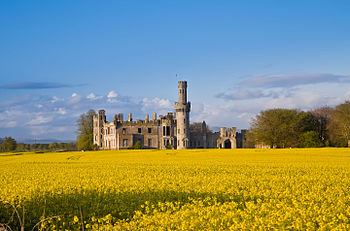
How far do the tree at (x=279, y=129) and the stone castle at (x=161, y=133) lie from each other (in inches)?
855

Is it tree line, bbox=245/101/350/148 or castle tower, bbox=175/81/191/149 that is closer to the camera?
tree line, bbox=245/101/350/148

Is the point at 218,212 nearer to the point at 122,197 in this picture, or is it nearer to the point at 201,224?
the point at 201,224

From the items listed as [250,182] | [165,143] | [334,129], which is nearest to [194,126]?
[165,143]

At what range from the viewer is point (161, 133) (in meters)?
106

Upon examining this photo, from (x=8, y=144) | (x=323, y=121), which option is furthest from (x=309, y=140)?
(x=8, y=144)

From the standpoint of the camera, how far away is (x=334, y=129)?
81125 millimetres

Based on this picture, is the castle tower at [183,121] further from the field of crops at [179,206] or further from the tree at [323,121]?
the field of crops at [179,206]

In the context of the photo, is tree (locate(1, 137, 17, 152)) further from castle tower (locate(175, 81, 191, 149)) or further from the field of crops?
the field of crops

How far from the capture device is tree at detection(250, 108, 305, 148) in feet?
274

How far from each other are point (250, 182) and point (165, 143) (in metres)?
87.6

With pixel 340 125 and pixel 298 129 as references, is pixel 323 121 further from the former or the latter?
pixel 340 125

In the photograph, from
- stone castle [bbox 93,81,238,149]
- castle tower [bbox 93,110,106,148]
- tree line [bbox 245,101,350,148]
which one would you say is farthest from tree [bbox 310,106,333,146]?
castle tower [bbox 93,110,106,148]

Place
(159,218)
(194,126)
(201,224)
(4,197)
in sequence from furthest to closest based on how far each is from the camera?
(194,126) → (4,197) → (159,218) → (201,224)

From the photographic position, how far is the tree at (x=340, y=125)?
3059 inches
